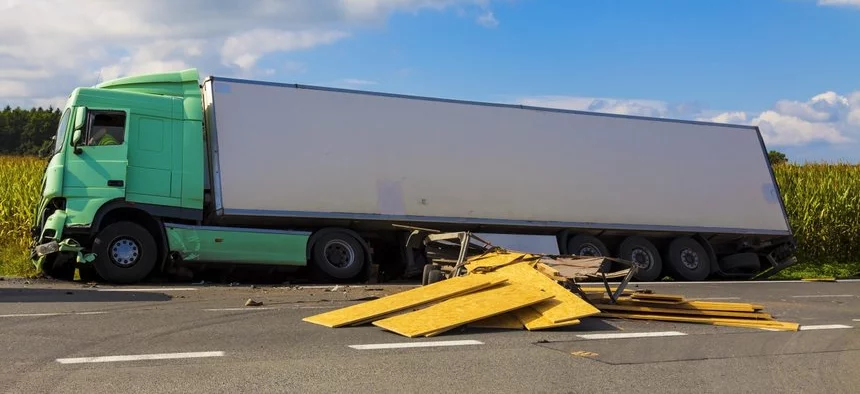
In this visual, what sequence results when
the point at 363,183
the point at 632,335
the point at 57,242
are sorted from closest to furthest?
the point at 632,335, the point at 57,242, the point at 363,183

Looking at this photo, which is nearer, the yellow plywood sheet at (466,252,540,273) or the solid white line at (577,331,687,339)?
the solid white line at (577,331,687,339)

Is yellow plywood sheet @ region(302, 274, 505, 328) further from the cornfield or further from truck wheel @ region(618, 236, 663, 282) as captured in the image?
the cornfield

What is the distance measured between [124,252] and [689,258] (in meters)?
12.1

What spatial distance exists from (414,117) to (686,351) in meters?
9.42

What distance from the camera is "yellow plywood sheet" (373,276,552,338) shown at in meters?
8.00

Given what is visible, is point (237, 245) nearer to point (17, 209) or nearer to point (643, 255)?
point (17, 209)

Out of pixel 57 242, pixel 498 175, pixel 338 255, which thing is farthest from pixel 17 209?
pixel 498 175

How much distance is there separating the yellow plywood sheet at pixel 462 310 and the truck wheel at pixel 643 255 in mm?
9223

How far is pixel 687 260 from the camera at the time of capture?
18.9m

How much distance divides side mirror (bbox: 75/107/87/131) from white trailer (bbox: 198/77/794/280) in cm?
203

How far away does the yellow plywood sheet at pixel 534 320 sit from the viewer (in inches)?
330

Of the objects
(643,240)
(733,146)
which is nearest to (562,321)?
(643,240)

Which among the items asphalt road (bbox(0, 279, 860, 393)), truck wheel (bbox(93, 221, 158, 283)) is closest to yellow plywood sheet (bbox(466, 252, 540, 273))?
asphalt road (bbox(0, 279, 860, 393))

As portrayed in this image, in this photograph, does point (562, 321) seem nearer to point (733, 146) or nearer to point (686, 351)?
point (686, 351)
